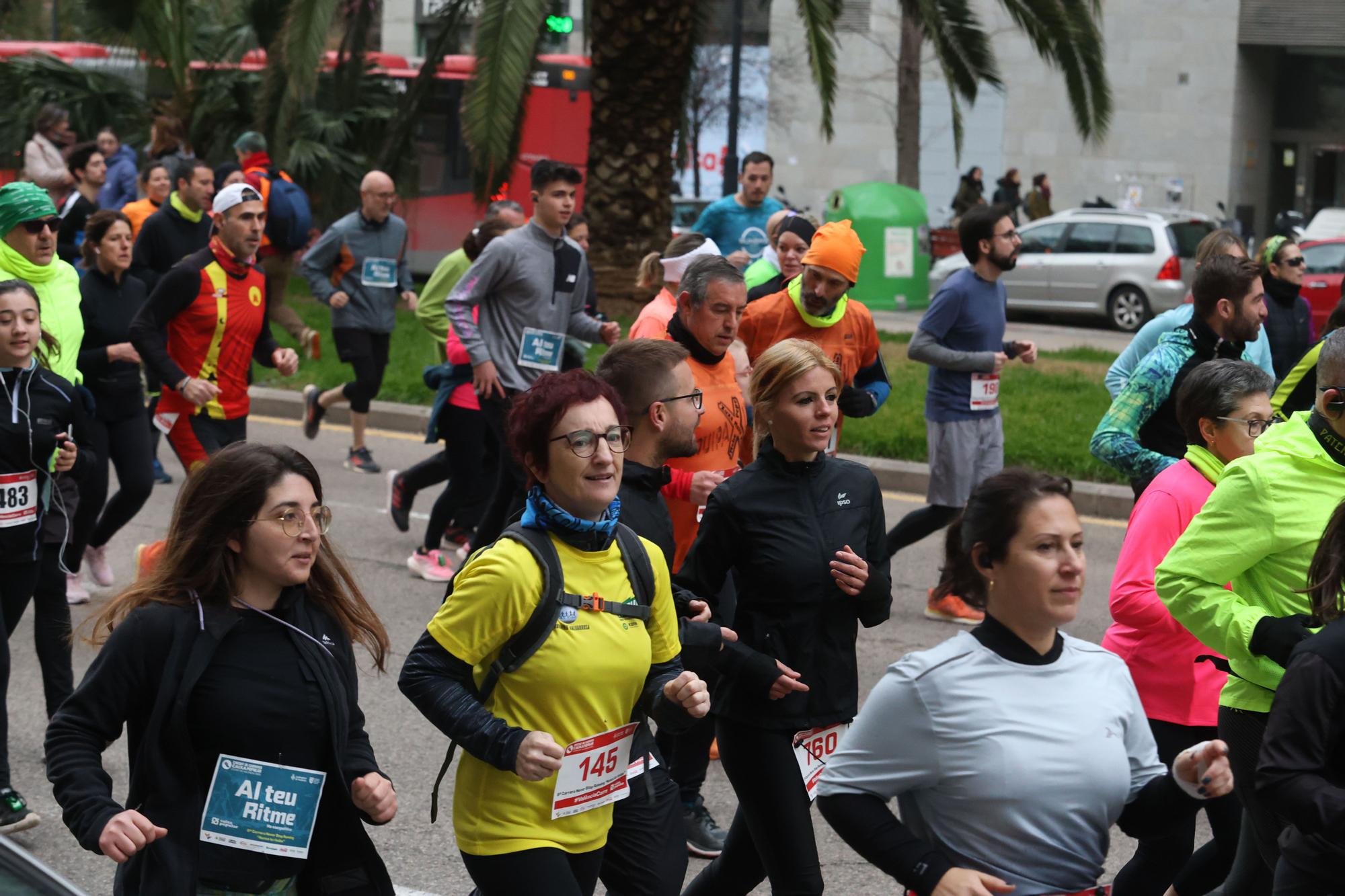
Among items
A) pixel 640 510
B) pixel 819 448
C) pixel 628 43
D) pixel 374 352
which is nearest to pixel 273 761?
pixel 640 510

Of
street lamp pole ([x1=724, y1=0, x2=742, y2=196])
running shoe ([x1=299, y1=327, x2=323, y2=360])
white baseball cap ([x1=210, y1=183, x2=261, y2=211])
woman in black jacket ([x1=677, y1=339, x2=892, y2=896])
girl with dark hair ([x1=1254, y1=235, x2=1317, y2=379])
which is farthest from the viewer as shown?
street lamp pole ([x1=724, y1=0, x2=742, y2=196])

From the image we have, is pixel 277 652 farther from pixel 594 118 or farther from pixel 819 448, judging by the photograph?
pixel 594 118

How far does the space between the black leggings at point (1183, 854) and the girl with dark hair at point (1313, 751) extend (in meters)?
1.11

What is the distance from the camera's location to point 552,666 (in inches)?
133

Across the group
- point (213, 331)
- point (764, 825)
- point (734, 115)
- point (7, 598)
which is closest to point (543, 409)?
point (764, 825)

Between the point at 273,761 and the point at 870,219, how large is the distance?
787 inches

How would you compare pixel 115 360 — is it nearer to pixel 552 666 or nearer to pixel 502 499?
pixel 502 499

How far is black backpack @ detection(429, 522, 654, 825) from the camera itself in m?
3.35

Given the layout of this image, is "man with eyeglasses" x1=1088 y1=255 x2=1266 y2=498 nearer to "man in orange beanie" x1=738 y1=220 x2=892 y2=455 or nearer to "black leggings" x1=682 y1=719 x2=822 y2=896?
"man in orange beanie" x1=738 y1=220 x2=892 y2=455

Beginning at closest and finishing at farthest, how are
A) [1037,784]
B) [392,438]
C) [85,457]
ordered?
1. [1037,784]
2. [85,457]
3. [392,438]

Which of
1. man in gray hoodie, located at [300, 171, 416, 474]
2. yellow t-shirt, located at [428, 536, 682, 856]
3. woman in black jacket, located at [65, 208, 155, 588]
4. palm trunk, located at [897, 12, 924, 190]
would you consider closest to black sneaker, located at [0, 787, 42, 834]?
yellow t-shirt, located at [428, 536, 682, 856]

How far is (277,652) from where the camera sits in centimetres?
327

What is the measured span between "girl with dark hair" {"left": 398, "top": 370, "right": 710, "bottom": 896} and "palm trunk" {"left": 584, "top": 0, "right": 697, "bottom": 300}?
1208cm

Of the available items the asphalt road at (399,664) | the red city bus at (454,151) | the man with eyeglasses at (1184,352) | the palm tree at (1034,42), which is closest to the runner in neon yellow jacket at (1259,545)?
the asphalt road at (399,664)
